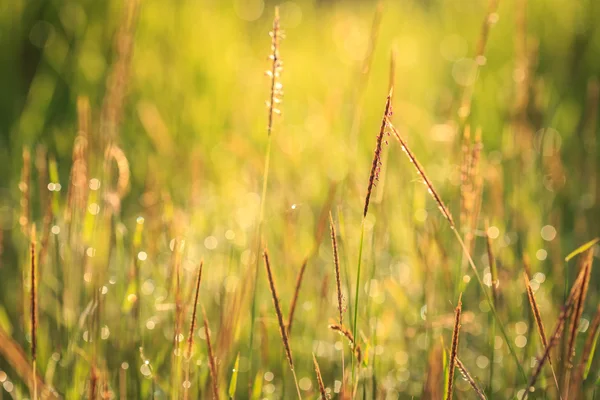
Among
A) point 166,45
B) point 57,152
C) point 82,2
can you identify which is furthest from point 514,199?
point 82,2

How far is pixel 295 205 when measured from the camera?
1016 mm

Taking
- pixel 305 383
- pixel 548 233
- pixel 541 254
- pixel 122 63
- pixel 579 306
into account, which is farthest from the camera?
pixel 548 233

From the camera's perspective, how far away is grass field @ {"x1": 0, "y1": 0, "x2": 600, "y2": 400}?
113 cm

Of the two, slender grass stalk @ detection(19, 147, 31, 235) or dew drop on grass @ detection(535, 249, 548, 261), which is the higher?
slender grass stalk @ detection(19, 147, 31, 235)

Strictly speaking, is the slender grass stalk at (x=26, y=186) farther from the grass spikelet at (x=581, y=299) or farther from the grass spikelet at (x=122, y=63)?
the grass spikelet at (x=581, y=299)

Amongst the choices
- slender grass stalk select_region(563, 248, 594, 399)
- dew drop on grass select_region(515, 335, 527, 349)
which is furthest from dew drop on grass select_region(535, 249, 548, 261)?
slender grass stalk select_region(563, 248, 594, 399)

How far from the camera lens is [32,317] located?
88 cm

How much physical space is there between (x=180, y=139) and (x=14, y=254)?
87 centimetres

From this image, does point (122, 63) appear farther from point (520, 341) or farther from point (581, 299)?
point (520, 341)

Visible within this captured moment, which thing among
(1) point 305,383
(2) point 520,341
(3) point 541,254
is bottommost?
(1) point 305,383

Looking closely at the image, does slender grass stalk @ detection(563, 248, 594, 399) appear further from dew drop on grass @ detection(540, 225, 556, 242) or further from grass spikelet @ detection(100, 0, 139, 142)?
dew drop on grass @ detection(540, 225, 556, 242)

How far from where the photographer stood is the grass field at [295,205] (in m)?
1.13

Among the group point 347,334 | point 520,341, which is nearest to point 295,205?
point 347,334

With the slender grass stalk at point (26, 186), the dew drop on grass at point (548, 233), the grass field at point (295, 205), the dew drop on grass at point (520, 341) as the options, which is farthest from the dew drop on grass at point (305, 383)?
the dew drop on grass at point (548, 233)
